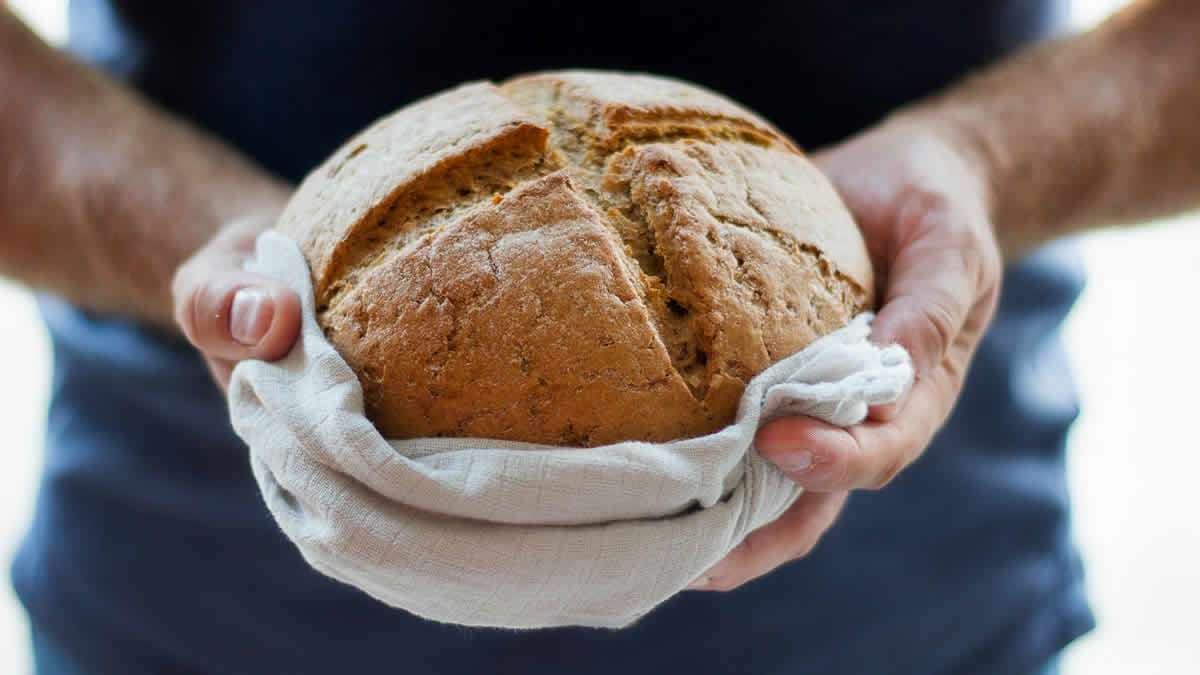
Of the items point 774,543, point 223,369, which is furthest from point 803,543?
point 223,369

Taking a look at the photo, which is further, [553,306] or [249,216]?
[249,216]

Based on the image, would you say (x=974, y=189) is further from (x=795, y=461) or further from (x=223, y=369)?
(x=223, y=369)

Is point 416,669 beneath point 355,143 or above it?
beneath

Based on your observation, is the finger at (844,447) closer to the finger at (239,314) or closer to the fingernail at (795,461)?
the fingernail at (795,461)

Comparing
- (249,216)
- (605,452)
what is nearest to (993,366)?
(605,452)

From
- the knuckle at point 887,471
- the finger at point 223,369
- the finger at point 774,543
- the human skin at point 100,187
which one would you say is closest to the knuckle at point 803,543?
the finger at point 774,543

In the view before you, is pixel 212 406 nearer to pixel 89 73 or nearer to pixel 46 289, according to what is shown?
pixel 46 289
